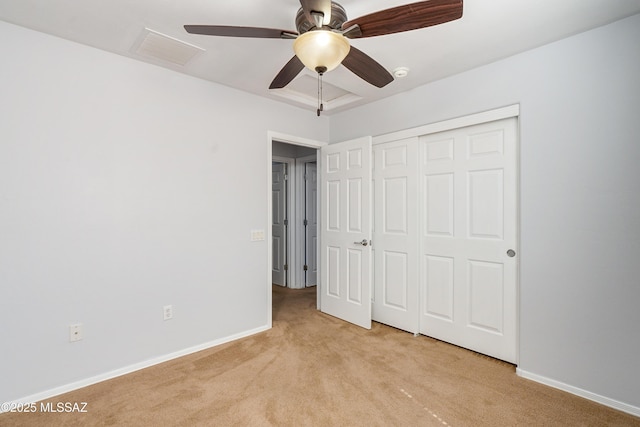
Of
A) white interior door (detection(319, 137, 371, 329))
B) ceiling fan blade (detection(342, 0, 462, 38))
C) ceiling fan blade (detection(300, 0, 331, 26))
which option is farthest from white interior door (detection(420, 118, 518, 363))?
ceiling fan blade (detection(300, 0, 331, 26))

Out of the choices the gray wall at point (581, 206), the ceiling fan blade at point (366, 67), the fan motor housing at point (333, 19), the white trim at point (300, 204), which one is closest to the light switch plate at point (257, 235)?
the white trim at point (300, 204)

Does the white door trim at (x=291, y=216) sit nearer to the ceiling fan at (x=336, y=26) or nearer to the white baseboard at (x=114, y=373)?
the white baseboard at (x=114, y=373)

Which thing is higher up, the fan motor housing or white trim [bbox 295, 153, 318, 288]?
the fan motor housing

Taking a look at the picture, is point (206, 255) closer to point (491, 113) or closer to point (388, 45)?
point (388, 45)

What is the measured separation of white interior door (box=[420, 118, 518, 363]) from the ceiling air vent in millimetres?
2201

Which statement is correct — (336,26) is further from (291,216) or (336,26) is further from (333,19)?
(291,216)

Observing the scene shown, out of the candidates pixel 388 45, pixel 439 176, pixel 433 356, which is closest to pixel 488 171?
pixel 439 176

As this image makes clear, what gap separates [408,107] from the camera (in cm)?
314

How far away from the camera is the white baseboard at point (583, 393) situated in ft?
6.32

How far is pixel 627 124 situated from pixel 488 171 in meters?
0.87

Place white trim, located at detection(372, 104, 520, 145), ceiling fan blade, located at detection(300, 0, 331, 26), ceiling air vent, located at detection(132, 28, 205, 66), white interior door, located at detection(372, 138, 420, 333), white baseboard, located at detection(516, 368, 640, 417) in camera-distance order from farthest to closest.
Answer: white interior door, located at detection(372, 138, 420, 333), white trim, located at detection(372, 104, 520, 145), ceiling air vent, located at detection(132, 28, 205, 66), white baseboard, located at detection(516, 368, 640, 417), ceiling fan blade, located at detection(300, 0, 331, 26)

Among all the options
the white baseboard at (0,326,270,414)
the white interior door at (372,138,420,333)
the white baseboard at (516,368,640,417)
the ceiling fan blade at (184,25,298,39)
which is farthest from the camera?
the white interior door at (372,138,420,333)

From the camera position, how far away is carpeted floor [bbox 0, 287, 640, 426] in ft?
6.15

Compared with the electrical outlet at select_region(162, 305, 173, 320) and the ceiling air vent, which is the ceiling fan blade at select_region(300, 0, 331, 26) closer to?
the ceiling air vent
